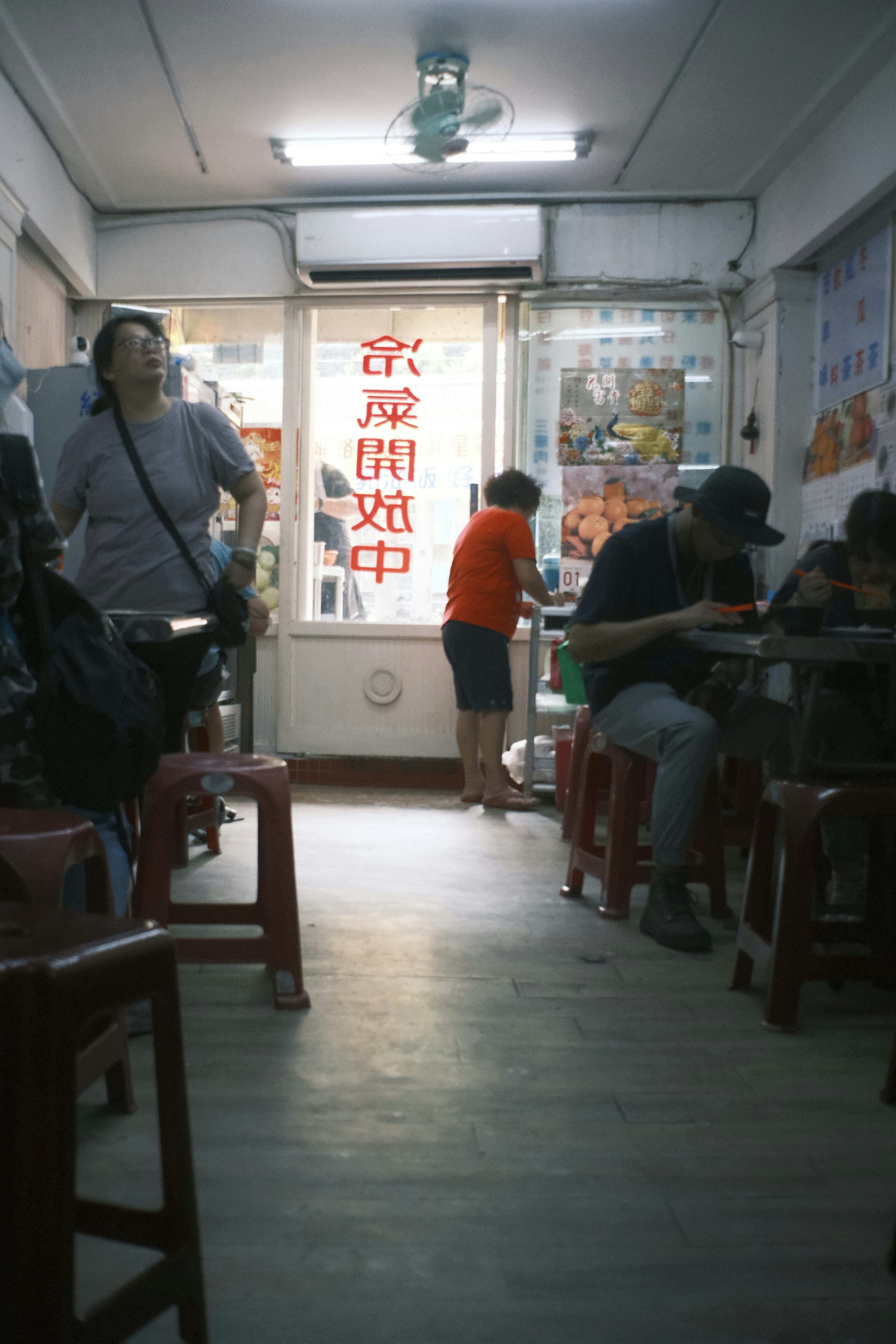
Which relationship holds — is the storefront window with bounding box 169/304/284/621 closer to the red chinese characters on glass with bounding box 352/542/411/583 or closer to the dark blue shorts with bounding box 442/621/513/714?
the red chinese characters on glass with bounding box 352/542/411/583

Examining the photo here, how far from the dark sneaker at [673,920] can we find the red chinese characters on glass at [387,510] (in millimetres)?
3254

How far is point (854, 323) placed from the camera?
439 centimetres

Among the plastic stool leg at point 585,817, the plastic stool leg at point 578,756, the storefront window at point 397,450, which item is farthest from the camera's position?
the storefront window at point 397,450

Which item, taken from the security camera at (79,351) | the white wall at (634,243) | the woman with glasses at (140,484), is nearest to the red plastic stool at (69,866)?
the woman with glasses at (140,484)

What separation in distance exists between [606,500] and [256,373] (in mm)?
2021

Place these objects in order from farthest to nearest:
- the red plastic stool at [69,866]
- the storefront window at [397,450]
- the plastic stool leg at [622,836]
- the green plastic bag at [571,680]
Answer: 1. the storefront window at [397,450]
2. the green plastic bag at [571,680]
3. the plastic stool leg at [622,836]
4. the red plastic stool at [69,866]

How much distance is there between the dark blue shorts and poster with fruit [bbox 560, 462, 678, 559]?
1029 mm

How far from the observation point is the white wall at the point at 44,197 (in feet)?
13.6

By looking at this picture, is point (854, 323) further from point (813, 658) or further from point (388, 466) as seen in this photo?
point (813, 658)

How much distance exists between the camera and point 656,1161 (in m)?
1.50

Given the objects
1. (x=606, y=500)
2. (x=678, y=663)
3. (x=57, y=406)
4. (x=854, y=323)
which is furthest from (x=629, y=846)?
(x=57, y=406)

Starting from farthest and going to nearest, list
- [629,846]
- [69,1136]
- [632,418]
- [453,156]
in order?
[632,418] → [453,156] → [629,846] → [69,1136]

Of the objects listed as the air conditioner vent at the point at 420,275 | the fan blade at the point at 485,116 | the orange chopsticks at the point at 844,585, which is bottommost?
the orange chopsticks at the point at 844,585

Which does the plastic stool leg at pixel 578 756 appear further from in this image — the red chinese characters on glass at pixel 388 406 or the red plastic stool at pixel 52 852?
the red chinese characters on glass at pixel 388 406
